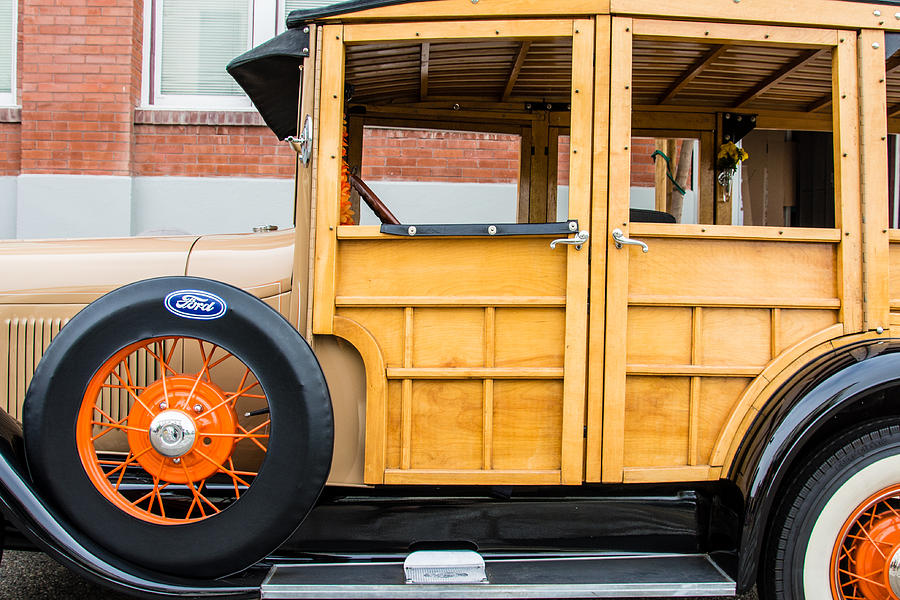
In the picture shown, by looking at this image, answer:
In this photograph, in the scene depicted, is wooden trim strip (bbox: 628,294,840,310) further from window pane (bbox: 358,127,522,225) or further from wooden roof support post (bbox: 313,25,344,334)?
window pane (bbox: 358,127,522,225)

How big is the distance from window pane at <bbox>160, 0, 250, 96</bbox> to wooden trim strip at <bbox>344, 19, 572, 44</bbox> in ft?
15.2

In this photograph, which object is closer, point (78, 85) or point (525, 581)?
point (525, 581)

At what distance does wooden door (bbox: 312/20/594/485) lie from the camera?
211 cm

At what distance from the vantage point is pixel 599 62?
211 centimetres

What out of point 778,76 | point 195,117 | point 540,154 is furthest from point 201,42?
point 778,76

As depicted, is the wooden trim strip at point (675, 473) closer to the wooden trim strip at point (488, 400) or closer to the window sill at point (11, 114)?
the wooden trim strip at point (488, 400)

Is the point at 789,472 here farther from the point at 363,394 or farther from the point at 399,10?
the point at 399,10

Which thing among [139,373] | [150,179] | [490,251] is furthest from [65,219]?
[490,251]

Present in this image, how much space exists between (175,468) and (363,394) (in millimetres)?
614

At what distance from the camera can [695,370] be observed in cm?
214

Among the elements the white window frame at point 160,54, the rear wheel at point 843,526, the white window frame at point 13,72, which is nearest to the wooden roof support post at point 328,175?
the rear wheel at point 843,526

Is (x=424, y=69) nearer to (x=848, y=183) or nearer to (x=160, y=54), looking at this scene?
(x=848, y=183)

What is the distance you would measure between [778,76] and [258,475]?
2.43 m

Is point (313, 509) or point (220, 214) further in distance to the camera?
point (220, 214)
